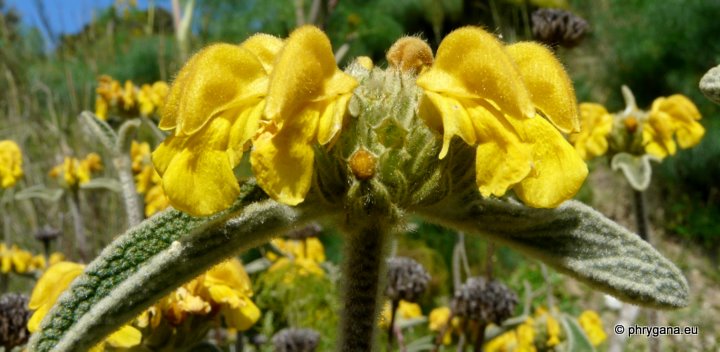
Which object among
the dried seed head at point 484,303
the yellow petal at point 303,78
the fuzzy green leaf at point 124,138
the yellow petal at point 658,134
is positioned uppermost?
the yellow petal at point 303,78

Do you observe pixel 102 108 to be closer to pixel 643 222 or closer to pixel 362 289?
pixel 643 222

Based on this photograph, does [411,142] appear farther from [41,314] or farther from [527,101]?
[41,314]

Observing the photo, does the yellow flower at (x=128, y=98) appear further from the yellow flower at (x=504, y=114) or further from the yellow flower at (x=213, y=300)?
the yellow flower at (x=504, y=114)

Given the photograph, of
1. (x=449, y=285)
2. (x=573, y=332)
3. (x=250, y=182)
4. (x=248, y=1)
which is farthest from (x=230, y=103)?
(x=248, y=1)

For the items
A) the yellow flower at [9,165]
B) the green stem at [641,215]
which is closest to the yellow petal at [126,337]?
the green stem at [641,215]

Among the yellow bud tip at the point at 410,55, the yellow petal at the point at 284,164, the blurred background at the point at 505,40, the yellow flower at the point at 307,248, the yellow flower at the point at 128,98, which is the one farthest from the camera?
the blurred background at the point at 505,40

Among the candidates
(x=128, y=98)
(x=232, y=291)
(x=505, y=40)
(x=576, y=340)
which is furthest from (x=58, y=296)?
(x=505, y=40)

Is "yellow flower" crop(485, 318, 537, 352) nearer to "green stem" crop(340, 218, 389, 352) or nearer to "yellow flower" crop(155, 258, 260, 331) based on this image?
"yellow flower" crop(155, 258, 260, 331)
